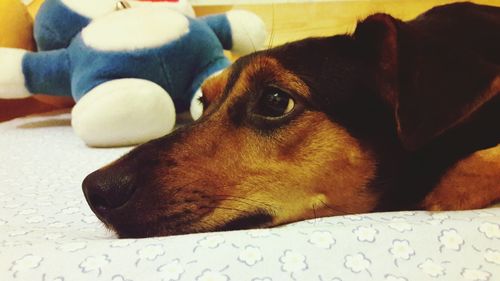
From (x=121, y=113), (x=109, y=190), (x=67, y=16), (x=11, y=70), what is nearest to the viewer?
(x=109, y=190)

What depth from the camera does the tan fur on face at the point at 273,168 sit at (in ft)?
2.98

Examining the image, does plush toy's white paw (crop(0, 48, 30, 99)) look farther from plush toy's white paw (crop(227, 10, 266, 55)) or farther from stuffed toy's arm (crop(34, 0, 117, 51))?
plush toy's white paw (crop(227, 10, 266, 55))

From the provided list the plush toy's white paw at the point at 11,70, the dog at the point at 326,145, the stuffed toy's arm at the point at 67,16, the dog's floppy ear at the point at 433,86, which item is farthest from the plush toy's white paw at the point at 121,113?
the dog's floppy ear at the point at 433,86

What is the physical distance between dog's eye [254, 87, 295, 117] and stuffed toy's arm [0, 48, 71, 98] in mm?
1387

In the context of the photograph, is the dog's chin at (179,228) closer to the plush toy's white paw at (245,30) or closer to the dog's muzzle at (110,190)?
the dog's muzzle at (110,190)

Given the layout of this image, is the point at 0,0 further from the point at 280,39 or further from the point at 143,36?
the point at 280,39

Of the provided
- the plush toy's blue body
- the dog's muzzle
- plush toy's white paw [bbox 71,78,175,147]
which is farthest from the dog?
the plush toy's blue body

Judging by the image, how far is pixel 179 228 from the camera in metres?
0.88

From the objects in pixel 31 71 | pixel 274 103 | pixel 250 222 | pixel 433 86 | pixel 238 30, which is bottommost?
pixel 31 71

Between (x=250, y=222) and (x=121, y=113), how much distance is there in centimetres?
101

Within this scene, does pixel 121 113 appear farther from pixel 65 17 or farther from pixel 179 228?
pixel 179 228

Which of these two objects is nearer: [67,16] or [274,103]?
[274,103]

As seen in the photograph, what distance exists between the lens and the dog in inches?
34.9

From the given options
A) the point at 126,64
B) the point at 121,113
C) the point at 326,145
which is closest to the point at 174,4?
the point at 126,64
